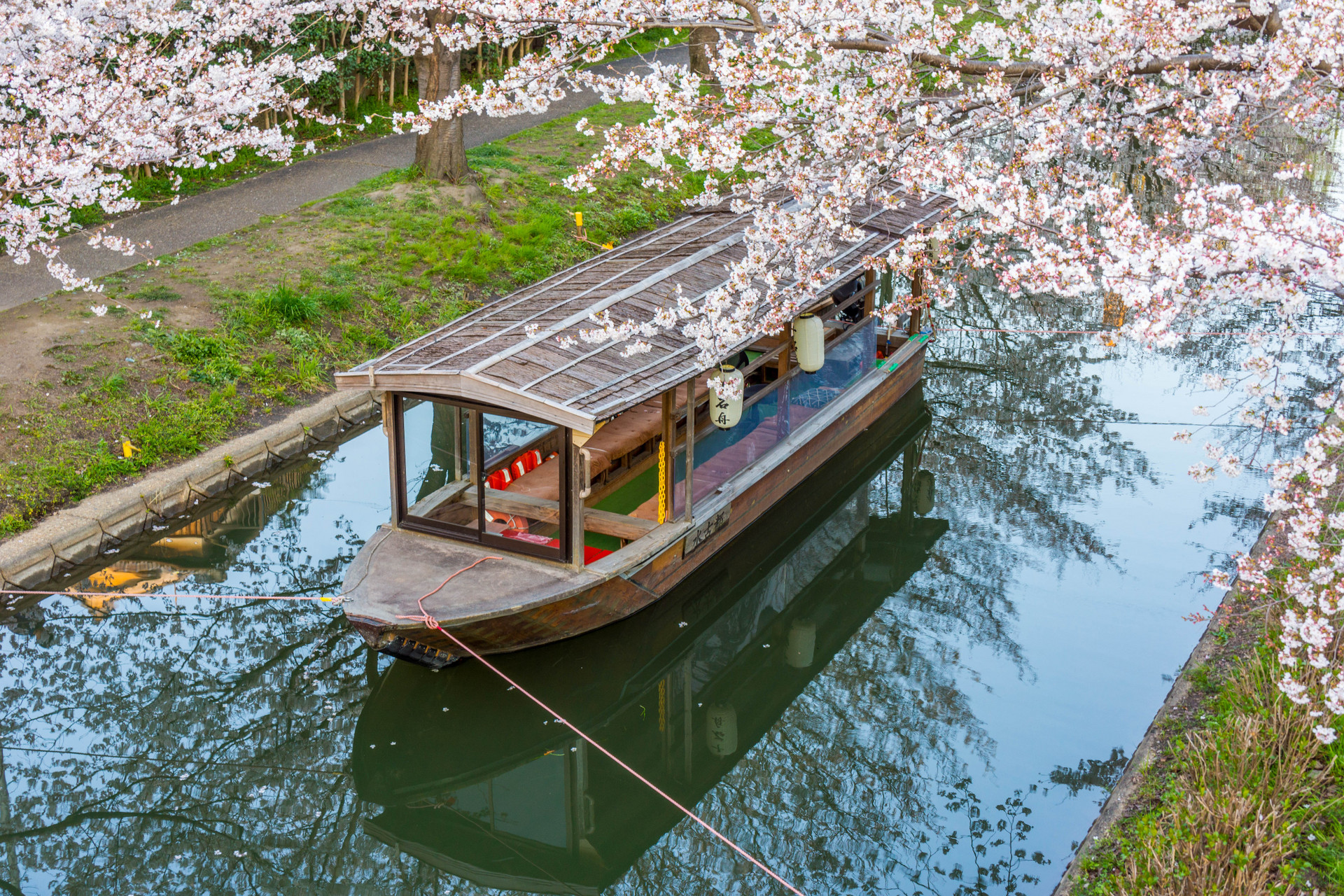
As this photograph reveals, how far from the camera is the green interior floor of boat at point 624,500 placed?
370 inches

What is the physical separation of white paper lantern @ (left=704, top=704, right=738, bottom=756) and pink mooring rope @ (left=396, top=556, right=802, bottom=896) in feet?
2.09

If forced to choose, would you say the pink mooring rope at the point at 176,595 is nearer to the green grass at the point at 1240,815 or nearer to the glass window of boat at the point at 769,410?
the glass window of boat at the point at 769,410

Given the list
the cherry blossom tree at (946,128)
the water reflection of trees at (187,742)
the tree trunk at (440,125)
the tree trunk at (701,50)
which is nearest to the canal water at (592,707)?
the water reflection of trees at (187,742)

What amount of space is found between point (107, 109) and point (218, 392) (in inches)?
118

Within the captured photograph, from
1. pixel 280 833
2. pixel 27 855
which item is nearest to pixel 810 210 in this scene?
pixel 280 833

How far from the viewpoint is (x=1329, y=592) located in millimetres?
5383

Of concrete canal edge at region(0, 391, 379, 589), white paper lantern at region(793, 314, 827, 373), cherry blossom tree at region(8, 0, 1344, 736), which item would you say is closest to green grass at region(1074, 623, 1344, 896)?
cherry blossom tree at region(8, 0, 1344, 736)

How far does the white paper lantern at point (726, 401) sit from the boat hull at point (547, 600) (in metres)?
0.64

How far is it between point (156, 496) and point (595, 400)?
4.94 metres

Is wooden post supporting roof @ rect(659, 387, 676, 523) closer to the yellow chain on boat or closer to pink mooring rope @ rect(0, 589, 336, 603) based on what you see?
the yellow chain on boat

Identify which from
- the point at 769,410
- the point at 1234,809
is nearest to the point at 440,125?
the point at 769,410

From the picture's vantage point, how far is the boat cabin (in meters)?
7.86

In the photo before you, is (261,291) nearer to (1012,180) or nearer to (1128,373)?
(1012,180)

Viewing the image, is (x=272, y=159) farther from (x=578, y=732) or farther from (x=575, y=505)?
(x=578, y=732)
